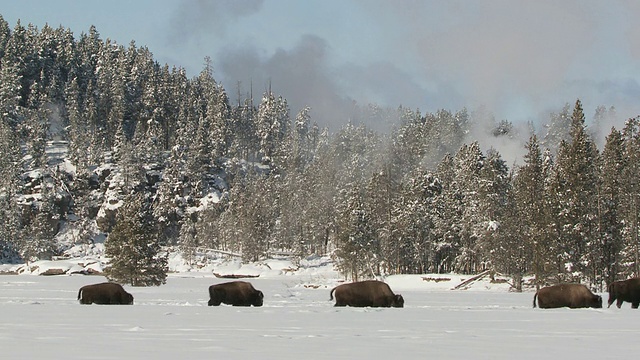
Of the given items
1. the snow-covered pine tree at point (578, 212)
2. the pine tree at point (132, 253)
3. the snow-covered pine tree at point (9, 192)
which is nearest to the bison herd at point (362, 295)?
the pine tree at point (132, 253)

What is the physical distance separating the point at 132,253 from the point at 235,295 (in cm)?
2854

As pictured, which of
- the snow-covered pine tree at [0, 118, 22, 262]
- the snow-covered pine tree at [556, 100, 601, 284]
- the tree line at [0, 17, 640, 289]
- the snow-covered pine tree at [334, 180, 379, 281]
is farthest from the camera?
the snow-covered pine tree at [0, 118, 22, 262]

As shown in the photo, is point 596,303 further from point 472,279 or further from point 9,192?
point 9,192

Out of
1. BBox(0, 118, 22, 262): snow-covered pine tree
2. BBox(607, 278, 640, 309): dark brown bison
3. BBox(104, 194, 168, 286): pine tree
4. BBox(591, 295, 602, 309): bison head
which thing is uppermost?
BBox(0, 118, 22, 262): snow-covered pine tree

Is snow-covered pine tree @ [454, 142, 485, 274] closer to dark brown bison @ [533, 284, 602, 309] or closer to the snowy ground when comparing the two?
dark brown bison @ [533, 284, 602, 309]

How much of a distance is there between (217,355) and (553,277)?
171 feet

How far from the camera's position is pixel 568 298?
27.2 metres

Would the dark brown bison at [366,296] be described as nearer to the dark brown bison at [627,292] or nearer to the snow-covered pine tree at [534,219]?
the dark brown bison at [627,292]

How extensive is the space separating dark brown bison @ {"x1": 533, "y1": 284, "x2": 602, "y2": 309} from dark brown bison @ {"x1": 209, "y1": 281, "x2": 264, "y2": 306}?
1126 centimetres

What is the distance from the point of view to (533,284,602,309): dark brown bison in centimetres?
2705

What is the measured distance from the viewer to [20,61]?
18750 centimetres

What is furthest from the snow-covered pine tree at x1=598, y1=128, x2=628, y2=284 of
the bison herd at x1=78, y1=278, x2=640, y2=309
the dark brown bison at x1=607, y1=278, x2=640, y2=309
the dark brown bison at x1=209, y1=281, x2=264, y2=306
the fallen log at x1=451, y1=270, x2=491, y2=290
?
the dark brown bison at x1=209, y1=281, x2=264, y2=306

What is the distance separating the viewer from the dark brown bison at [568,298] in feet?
88.7

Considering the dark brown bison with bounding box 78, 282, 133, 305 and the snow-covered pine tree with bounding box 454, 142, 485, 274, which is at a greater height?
the snow-covered pine tree with bounding box 454, 142, 485, 274
